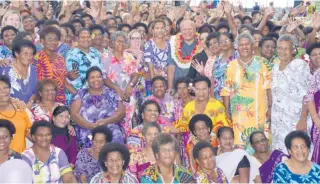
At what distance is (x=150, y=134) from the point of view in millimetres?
6320

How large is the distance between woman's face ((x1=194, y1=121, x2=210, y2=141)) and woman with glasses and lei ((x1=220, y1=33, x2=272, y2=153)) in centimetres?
50

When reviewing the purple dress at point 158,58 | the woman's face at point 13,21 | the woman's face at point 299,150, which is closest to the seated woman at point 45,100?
the purple dress at point 158,58

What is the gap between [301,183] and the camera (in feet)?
18.5

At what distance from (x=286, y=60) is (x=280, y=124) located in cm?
71

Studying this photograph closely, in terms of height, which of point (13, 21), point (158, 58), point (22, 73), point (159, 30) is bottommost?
point (22, 73)

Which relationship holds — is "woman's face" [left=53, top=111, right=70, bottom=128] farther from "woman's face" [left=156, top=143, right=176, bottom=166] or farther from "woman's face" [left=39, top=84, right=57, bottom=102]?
"woman's face" [left=156, top=143, right=176, bottom=166]

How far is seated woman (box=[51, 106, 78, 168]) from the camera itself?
6.72 m

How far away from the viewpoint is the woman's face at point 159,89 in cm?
745

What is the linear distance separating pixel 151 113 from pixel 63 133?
965 millimetres

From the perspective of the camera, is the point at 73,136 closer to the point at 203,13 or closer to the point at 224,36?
the point at 224,36

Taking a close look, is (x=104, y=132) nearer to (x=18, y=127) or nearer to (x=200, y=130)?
(x=18, y=127)

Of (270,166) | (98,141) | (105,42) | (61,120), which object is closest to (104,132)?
(98,141)

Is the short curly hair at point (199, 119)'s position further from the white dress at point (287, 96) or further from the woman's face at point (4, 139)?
the woman's face at point (4, 139)

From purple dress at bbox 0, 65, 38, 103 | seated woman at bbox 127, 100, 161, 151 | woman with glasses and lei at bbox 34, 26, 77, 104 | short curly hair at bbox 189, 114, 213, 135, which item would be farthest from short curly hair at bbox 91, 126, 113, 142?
woman with glasses and lei at bbox 34, 26, 77, 104
